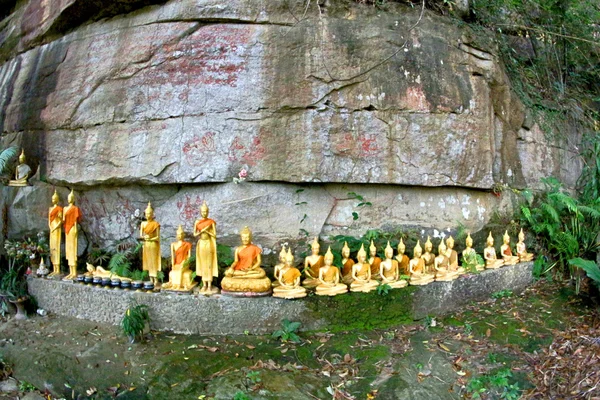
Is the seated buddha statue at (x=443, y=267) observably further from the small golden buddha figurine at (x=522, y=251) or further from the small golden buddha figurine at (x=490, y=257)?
the small golden buddha figurine at (x=522, y=251)

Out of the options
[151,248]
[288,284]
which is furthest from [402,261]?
[151,248]

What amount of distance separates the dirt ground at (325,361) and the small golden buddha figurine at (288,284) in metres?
0.46

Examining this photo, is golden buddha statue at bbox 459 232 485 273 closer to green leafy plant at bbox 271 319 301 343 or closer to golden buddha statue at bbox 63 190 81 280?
green leafy plant at bbox 271 319 301 343

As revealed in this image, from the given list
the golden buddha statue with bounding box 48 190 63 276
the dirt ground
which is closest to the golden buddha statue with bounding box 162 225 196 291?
the dirt ground

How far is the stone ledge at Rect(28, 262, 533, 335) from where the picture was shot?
4.71 meters

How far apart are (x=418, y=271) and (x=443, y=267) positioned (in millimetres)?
407

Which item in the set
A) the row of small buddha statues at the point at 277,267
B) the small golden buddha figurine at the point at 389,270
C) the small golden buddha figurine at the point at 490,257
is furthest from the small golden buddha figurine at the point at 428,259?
the small golden buddha figurine at the point at 490,257

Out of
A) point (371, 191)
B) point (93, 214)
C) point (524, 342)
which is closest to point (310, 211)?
point (371, 191)

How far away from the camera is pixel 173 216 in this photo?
5.85 metres

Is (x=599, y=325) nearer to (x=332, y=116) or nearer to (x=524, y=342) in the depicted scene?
(x=524, y=342)

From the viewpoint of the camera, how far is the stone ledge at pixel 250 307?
15.5 feet

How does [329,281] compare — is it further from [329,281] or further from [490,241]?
[490,241]

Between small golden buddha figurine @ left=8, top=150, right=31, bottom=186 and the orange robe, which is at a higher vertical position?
small golden buddha figurine @ left=8, top=150, right=31, bottom=186

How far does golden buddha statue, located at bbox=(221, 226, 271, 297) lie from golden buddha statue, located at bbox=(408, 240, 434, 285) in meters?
Answer: 1.75
